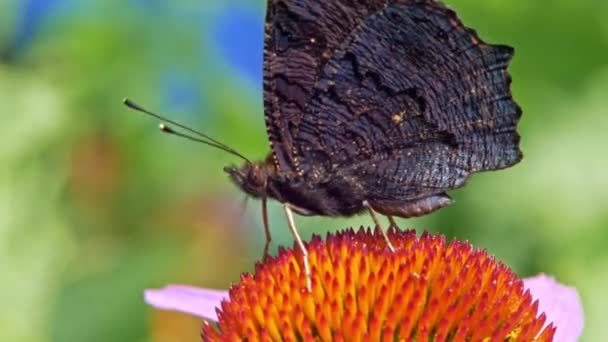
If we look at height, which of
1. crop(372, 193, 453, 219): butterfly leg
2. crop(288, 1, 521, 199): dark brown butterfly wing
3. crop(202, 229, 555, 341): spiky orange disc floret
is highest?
crop(288, 1, 521, 199): dark brown butterfly wing

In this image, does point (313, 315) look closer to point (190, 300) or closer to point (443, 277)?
point (443, 277)

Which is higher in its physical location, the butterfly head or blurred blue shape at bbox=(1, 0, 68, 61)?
blurred blue shape at bbox=(1, 0, 68, 61)

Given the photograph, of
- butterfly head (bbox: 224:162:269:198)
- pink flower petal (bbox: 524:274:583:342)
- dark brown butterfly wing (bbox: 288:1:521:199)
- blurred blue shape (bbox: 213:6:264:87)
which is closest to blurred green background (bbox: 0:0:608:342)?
blurred blue shape (bbox: 213:6:264:87)

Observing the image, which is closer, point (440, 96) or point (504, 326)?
point (504, 326)

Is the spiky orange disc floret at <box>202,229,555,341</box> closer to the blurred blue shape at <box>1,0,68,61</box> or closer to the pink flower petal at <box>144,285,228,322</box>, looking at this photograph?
the pink flower petal at <box>144,285,228,322</box>

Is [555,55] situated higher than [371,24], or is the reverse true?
[555,55]

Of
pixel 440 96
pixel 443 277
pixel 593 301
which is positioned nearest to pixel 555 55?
pixel 593 301

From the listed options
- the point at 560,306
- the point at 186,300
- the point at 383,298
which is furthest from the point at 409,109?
the point at 186,300
